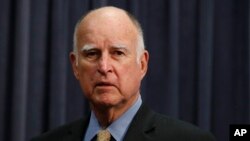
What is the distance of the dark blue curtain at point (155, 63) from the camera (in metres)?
2.05

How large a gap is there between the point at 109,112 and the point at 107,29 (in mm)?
240

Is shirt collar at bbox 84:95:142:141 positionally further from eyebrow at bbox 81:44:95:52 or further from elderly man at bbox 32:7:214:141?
eyebrow at bbox 81:44:95:52

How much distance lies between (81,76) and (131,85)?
0.15 metres

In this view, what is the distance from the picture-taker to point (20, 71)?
2.04 m

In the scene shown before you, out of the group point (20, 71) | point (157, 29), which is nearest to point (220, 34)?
point (157, 29)

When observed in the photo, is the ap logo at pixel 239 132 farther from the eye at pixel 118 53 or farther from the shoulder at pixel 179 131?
the eye at pixel 118 53

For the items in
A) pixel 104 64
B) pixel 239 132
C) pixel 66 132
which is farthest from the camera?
pixel 239 132

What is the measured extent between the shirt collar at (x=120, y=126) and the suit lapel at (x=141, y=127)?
1cm

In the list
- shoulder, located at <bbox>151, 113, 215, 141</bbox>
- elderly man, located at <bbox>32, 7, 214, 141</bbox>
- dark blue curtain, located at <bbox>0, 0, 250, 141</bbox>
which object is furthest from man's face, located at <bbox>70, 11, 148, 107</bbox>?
dark blue curtain, located at <bbox>0, 0, 250, 141</bbox>

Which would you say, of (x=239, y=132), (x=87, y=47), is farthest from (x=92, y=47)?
(x=239, y=132)

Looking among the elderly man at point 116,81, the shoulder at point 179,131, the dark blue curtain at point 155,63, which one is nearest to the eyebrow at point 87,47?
the elderly man at point 116,81

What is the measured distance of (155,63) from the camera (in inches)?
84.7

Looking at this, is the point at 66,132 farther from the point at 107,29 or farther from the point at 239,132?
the point at 239,132

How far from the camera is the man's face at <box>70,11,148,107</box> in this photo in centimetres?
139
